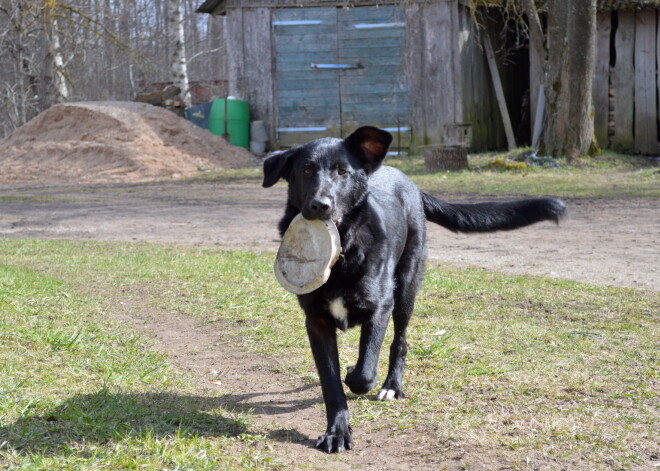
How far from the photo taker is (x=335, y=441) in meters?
3.40

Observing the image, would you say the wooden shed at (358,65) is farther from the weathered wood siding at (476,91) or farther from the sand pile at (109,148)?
the sand pile at (109,148)

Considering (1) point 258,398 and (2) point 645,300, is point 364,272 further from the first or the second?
(2) point 645,300

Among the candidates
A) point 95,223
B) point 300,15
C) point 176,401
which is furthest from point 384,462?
point 300,15

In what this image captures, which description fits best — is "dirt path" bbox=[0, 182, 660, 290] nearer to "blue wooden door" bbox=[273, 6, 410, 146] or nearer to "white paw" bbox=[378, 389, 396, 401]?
"white paw" bbox=[378, 389, 396, 401]

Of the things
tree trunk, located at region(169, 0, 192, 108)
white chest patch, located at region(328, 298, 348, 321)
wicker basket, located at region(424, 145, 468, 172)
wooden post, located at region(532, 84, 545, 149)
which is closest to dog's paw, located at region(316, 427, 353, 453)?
white chest patch, located at region(328, 298, 348, 321)

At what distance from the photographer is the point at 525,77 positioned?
2350cm

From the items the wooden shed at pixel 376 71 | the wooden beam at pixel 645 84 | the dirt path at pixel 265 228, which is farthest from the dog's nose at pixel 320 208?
the wooden beam at pixel 645 84

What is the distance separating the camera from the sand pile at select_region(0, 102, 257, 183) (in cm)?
1761

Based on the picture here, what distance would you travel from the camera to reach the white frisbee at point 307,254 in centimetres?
354

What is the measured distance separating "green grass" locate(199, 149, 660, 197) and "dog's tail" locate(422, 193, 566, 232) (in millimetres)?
7845

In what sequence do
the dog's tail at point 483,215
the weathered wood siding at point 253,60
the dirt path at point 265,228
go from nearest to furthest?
1. the dog's tail at point 483,215
2. the dirt path at point 265,228
3. the weathered wood siding at point 253,60

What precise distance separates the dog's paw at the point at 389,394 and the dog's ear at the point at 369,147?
1.19 meters

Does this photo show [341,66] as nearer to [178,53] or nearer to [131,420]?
[178,53]

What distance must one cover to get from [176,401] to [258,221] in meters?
7.33
